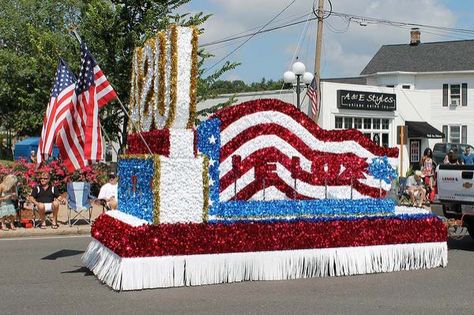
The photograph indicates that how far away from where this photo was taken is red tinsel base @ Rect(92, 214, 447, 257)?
8680 mm

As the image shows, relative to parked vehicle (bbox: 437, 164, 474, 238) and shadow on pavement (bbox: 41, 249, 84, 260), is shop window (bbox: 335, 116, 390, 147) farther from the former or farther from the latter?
shadow on pavement (bbox: 41, 249, 84, 260)

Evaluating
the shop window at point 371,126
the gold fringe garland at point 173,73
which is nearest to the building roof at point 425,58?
the shop window at point 371,126

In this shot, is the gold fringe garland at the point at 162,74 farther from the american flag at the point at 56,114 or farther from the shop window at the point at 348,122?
the shop window at the point at 348,122

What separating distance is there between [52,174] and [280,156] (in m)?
9.49

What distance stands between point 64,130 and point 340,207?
4.36 meters

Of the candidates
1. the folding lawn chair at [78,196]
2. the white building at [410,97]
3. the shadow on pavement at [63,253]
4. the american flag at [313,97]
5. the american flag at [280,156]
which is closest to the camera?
the american flag at [280,156]

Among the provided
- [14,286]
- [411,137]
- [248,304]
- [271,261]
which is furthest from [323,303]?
[411,137]

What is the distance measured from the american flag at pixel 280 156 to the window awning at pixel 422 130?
27.1m

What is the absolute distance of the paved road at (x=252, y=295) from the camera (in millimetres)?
7554

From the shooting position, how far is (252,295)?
8312mm

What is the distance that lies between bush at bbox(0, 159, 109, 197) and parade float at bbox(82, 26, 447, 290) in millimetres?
6444

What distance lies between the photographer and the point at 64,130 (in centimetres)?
1002

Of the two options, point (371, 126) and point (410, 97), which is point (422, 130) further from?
point (371, 126)

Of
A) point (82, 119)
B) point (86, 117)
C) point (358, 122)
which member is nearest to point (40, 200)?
point (82, 119)
